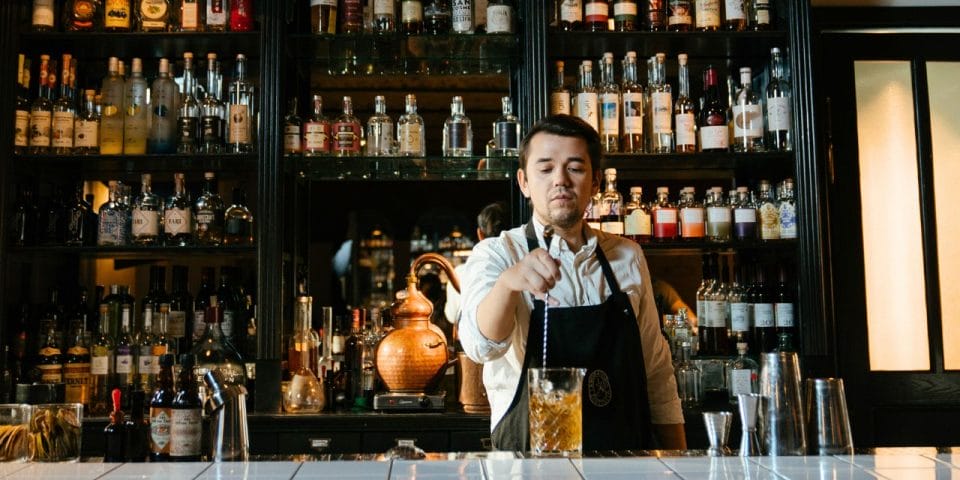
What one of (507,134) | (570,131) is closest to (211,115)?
(507,134)

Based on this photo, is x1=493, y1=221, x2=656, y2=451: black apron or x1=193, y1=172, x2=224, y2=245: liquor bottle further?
x1=193, y1=172, x2=224, y2=245: liquor bottle

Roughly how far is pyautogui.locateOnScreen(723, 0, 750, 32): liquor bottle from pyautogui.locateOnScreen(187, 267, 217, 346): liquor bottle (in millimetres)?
1977

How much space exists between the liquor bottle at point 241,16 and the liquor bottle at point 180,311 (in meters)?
0.86

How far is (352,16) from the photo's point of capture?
124 inches

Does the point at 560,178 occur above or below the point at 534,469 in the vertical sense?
above

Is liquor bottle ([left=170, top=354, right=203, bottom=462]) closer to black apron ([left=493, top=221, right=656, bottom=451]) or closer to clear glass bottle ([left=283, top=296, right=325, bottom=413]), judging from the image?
black apron ([left=493, top=221, right=656, bottom=451])

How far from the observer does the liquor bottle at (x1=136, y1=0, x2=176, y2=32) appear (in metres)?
3.12

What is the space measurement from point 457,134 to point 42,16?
1434 mm

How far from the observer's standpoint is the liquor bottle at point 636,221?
10.2ft

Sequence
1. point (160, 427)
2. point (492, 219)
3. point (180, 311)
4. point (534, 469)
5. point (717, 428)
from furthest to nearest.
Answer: point (492, 219)
point (180, 311)
point (160, 427)
point (717, 428)
point (534, 469)

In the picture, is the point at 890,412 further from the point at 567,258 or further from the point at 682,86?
the point at 567,258

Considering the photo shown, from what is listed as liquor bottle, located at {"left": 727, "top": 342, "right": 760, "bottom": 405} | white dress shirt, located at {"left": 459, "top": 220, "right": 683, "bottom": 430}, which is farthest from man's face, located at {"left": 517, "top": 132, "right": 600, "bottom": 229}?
liquor bottle, located at {"left": 727, "top": 342, "right": 760, "bottom": 405}

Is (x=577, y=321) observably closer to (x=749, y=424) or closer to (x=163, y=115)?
(x=749, y=424)

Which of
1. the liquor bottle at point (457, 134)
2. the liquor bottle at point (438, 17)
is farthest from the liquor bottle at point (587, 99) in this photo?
the liquor bottle at point (438, 17)
